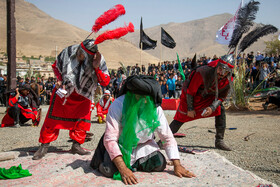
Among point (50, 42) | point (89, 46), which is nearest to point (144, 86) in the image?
point (89, 46)

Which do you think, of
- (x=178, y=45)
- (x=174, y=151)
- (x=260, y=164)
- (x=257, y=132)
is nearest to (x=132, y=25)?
(x=174, y=151)

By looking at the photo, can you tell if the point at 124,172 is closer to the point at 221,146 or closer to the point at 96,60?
the point at 96,60

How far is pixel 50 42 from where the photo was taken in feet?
255

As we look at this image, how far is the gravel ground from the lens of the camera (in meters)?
3.97

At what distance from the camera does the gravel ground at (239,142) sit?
3971 millimetres

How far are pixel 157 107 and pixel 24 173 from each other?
68.9 inches

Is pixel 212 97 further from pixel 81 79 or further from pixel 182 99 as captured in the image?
pixel 81 79

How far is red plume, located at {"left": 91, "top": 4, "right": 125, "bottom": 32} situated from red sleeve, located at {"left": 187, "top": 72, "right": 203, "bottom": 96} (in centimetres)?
162

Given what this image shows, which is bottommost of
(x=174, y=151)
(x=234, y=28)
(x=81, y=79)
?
(x=174, y=151)

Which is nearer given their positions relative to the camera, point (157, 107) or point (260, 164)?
point (157, 107)

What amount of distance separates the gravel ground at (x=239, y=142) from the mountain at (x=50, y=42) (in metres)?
49.5

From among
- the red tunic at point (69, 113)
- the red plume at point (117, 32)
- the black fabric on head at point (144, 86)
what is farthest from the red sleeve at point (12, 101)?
the black fabric on head at point (144, 86)

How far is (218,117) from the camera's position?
188 inches

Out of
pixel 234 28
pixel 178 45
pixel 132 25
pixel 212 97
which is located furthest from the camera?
pixel 178 45
